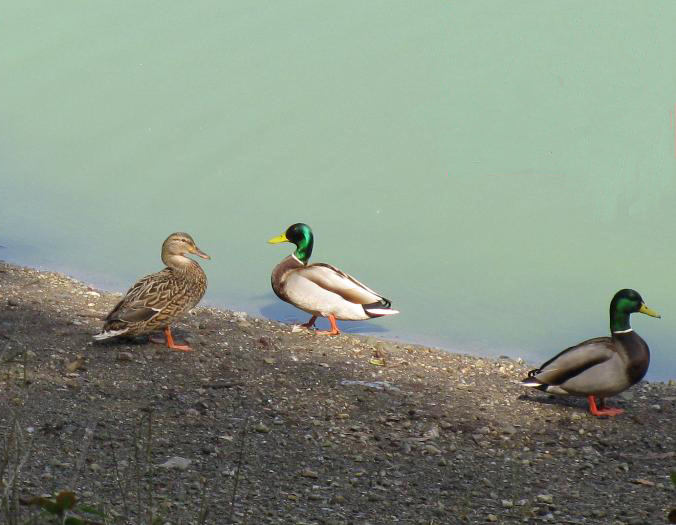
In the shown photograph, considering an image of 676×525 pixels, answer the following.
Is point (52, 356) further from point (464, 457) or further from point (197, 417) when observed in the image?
point (464, 457)

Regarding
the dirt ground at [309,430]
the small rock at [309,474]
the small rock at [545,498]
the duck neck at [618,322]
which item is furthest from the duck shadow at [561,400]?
the small rock at [309,474]

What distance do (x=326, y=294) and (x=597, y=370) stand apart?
2375 millimetres

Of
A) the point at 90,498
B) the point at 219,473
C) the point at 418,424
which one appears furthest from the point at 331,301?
the point at 90,498

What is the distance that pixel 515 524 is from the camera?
4684 millimetres

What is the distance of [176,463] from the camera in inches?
196

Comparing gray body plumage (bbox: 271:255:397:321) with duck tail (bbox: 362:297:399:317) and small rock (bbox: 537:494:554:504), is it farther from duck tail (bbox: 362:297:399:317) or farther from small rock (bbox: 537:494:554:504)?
small rock (bbox: 537:494:554:504)

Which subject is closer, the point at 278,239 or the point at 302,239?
the point at 302,239

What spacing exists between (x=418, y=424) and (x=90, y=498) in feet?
7.69

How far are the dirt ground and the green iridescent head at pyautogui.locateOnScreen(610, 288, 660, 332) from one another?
0.48m

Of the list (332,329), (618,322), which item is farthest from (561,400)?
(332,329)

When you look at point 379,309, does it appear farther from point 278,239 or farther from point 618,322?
point 618,322

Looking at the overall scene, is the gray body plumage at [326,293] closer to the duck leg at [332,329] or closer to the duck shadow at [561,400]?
the duck leg at [332,329]

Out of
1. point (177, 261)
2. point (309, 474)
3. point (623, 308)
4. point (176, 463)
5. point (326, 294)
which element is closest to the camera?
point (176, 463)

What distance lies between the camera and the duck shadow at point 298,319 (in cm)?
874
